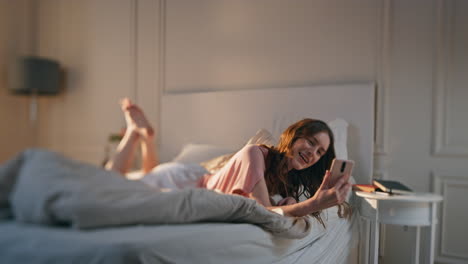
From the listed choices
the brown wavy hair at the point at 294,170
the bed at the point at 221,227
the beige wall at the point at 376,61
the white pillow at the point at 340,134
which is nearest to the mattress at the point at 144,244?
the bed at the point at 221,227

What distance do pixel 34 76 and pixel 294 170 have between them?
587 mm

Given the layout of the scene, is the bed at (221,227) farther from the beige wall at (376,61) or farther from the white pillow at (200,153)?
the beige wall at (376,61)

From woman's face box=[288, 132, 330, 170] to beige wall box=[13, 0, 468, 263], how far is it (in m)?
0.47

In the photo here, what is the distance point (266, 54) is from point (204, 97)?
0.41 m

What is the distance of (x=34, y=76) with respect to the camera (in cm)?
81

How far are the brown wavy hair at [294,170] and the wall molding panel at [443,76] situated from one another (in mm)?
770

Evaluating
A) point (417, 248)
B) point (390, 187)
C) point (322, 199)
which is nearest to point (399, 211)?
point (390, 187)

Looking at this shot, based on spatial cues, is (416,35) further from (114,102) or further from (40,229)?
(40,229)

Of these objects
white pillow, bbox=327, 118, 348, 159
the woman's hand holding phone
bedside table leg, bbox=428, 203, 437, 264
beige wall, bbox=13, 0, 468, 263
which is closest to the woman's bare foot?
the woman's hand holding phone

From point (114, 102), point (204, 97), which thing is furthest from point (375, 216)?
point (114, 102)

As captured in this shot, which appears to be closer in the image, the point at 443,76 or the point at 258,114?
the point at 258,114

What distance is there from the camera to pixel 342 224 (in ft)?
3.63

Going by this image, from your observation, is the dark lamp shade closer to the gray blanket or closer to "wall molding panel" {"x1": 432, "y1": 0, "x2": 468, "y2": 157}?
the gray blanket

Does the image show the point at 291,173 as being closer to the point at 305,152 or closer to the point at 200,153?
the point at 305,152
